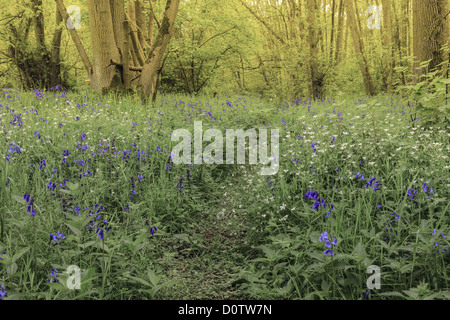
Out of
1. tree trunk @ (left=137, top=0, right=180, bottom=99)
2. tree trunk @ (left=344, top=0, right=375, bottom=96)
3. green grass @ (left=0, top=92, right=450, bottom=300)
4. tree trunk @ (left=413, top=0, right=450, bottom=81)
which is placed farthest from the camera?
tree trunk @ (left=344, top=0, right=375, bottom=96)

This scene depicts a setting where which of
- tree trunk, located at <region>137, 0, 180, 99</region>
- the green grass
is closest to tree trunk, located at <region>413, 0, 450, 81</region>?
the green grass

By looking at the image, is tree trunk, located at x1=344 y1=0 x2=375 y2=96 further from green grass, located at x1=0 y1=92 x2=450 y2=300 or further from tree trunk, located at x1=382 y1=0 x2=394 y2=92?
green grass, located at x1=0 y1=92 x2=450 y2=300

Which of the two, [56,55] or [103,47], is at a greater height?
→ [56,55]

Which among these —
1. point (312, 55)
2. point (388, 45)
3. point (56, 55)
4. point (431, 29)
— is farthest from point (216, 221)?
point (388, 45)

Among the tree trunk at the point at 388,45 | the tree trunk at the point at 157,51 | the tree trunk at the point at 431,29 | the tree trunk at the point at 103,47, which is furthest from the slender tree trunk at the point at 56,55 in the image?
the tree trunk at the point at 388,45

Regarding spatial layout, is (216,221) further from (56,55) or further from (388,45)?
(388,45)

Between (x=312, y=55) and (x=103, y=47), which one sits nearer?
(x=103, y=47)

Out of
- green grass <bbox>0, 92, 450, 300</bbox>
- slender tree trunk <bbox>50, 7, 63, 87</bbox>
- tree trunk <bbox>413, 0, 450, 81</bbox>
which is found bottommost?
green grass <bbox>0, 92, 450, 300</bbox>

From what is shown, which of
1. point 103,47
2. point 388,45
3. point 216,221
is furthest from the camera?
point 388,45

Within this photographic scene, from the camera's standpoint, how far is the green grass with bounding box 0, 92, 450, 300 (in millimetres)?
2055

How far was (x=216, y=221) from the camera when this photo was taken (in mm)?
3586

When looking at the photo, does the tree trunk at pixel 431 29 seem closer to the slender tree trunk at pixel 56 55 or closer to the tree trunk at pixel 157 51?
the tree trunk at pixel 157 51

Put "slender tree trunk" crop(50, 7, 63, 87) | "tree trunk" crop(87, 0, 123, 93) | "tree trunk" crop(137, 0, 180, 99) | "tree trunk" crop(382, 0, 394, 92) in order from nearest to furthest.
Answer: "tree trunk" crop(87, 0, 123, 93), "tree trunk" crop(137, 0, 180, 99), "tree trunk" crop(382, 0, 394, 92), "slender tree trunk" crop(50, 7, 63, 87)

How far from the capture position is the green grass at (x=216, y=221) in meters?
2.05
